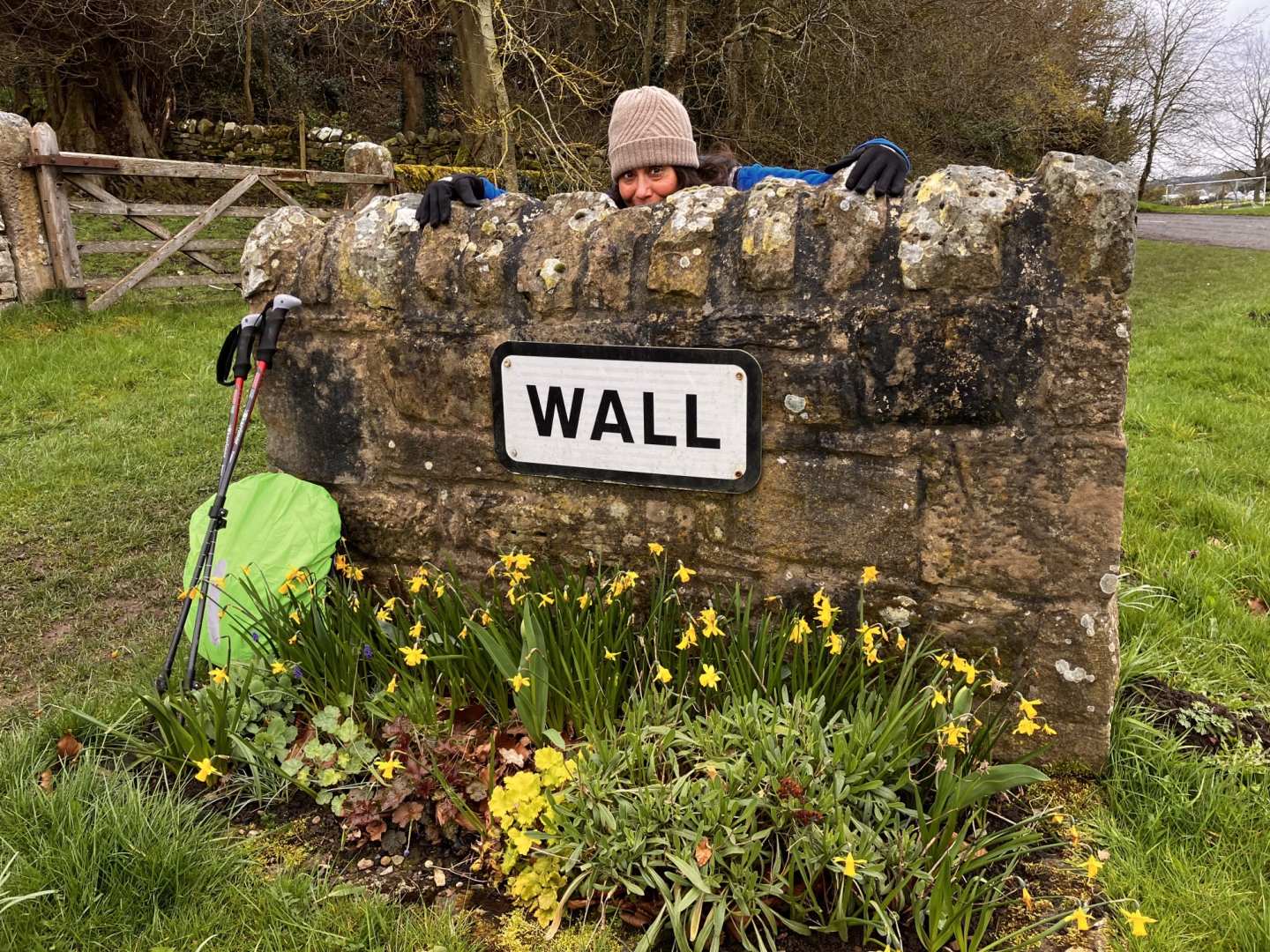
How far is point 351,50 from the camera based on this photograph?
21062mm

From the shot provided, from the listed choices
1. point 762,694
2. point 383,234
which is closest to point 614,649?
point 762,694

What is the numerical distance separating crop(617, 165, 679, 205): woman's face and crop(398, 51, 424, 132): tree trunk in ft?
55.6

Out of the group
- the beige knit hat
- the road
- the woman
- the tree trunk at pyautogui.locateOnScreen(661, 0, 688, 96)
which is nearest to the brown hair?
the woman

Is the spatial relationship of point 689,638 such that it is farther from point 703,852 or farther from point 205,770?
point 205,770

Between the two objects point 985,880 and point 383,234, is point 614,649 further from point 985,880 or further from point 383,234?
point 383,234

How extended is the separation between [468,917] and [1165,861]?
169 centimetres

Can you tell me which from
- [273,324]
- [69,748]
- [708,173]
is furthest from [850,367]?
[69,748]

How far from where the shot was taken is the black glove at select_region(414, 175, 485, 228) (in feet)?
9.37

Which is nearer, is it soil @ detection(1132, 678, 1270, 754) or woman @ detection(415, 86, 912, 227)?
soil @ detection(1132, 678, 1270, 754)

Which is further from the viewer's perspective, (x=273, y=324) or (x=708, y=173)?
(x=708, y=173)

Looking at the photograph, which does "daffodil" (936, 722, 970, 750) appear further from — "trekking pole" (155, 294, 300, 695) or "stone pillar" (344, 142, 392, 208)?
"stone pillar" (344, 142, 392, 208)

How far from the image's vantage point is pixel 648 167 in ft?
11.2

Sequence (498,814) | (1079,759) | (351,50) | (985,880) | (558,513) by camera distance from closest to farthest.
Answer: (985,880), (498,814), (1079,759), (558,513), (351,50)

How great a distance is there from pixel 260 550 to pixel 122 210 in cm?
754
